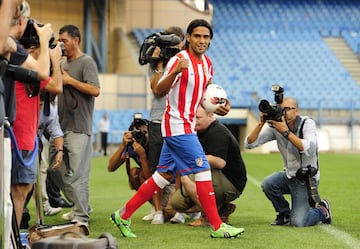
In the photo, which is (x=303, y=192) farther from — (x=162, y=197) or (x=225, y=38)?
(x=225, y=38)

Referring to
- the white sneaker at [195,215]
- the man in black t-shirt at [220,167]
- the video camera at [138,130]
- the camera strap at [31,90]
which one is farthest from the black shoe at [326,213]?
the camera strap at [31,90]

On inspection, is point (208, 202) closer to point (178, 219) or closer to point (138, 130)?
point (178, 219)

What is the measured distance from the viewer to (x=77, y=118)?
332 inches

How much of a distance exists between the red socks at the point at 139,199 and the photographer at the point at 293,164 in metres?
1.25

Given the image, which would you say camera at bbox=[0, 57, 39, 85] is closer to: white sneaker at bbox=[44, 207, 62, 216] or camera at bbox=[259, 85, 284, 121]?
camera at bbox=[259, 85, 284, 121]

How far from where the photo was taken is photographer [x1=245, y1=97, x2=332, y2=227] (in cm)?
834

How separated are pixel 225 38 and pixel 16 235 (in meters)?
31.5

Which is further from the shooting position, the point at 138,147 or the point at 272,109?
the point at 138,147

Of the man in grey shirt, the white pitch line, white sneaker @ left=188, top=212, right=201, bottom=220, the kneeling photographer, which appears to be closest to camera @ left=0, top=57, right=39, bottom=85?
the white pitch line

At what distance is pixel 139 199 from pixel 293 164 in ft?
5.78

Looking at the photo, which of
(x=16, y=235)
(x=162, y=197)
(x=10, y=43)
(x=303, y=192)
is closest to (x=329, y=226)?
(x=303, y=192)

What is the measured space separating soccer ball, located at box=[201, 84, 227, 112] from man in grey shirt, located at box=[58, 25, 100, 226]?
48.2 inches

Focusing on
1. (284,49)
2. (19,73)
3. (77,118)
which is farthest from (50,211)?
(284,49)

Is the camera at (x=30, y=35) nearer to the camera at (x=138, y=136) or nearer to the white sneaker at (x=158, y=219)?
the camera at (x=138, y=136)
